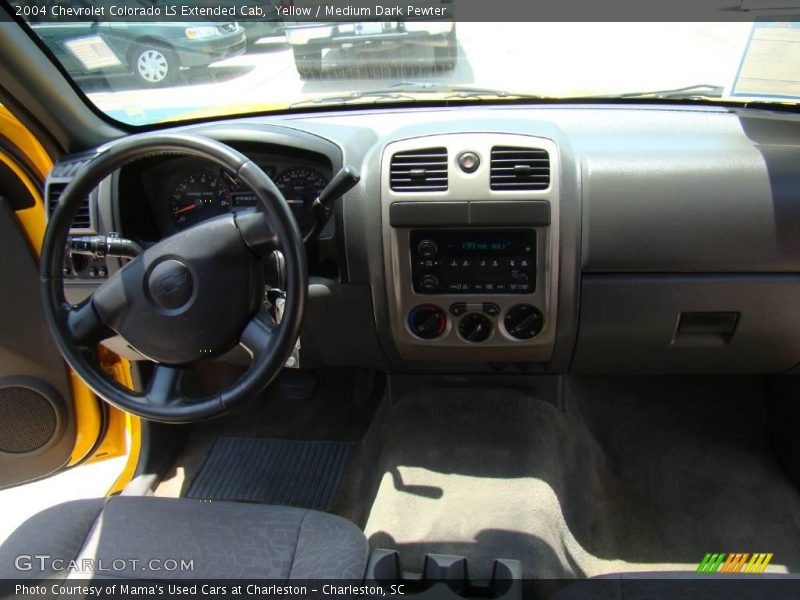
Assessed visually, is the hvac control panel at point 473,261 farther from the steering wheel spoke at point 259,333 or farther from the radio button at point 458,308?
the steering wheel spoke at point 259,333

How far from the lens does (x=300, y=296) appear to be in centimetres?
137

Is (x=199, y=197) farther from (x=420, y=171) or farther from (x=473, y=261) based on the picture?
(x=473, y=261)

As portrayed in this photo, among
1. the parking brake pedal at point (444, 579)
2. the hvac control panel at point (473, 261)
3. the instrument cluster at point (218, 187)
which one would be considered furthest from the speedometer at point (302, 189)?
the parking brake pedal at point (444, 579)

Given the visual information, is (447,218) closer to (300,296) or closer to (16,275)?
(300,296)

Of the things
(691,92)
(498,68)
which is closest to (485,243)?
(498,68)

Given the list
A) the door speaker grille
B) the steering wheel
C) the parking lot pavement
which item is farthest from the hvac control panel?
the door speaker grille

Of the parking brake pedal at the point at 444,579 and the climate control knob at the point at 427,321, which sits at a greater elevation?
the climate control knob at the point at 427,321

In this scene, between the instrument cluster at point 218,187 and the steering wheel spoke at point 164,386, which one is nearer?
the steering wheel spoke at point 164,386

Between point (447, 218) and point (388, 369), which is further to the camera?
point (388, 369)

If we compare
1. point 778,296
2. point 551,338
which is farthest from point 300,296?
point 778,296

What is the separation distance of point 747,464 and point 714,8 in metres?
1.46

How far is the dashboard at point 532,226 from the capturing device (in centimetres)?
167

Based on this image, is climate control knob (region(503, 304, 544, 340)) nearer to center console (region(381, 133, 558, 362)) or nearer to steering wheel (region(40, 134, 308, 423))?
center console (region(381, 133, 558, 362))

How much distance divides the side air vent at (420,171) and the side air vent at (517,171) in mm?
129
